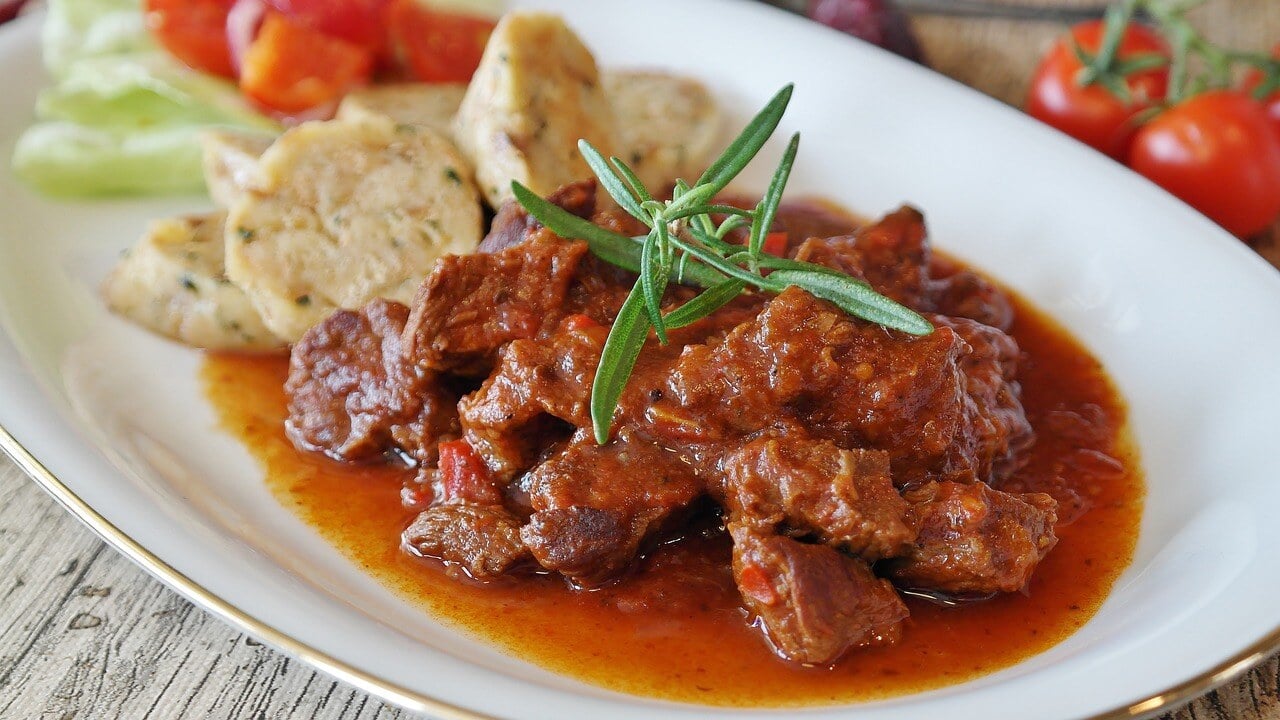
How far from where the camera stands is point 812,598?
314 centimetres

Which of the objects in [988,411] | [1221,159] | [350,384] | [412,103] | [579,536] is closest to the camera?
[579,536]

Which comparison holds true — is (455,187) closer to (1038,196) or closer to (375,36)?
(375,36)

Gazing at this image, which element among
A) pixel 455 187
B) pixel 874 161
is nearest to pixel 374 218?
→ pixel 455 187

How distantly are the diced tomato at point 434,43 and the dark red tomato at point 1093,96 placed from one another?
10.1 feet

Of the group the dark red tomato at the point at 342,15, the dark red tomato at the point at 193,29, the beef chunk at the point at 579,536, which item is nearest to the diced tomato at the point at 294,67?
the dark red tomato at the point at 342,15

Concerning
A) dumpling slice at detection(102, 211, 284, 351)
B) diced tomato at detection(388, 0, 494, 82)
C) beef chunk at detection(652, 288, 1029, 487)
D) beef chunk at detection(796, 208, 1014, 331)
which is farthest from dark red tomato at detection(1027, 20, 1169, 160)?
dumpling slice at detection(102, 211, 284, 351)

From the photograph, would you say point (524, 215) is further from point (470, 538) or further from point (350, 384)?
point (470, 538)

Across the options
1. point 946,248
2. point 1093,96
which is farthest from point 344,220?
point 1093,96

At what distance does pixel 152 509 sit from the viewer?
341 cm

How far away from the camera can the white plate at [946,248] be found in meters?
2.91

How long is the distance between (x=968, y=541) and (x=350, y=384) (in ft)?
7.31

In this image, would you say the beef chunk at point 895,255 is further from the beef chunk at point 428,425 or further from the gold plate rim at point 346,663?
the gold plate rim at point 346,663

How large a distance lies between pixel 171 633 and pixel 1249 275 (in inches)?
155

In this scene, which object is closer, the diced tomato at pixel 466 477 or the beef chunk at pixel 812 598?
the beef chunk at pixel 812 598
